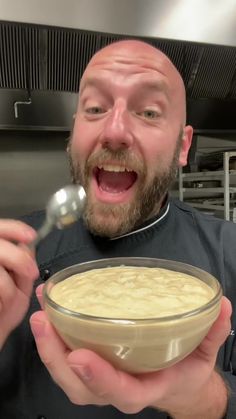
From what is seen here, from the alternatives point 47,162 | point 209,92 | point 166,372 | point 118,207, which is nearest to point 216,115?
point 209,92

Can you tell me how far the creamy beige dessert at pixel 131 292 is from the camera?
515 mm

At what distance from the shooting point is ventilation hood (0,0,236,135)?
5.73 ft

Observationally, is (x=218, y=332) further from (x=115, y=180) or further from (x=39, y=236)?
(x=115, y=180)

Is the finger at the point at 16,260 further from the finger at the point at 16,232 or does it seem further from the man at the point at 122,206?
the man at the point at 122,206

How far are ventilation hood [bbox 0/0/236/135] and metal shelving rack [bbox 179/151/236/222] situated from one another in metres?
0.56

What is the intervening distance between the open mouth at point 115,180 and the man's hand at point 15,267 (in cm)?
56

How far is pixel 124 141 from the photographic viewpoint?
1.13 m

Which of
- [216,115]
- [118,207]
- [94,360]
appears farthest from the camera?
[216,115]

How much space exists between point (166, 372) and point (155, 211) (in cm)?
82

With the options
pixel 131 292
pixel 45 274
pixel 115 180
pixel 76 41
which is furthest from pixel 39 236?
pixel 76 41

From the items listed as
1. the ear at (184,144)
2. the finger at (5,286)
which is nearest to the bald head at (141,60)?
the ear at (184,144)

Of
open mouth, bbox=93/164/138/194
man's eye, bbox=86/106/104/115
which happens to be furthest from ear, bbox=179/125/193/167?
man's eye, bbox=86/106/104/115

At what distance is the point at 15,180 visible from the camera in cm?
233

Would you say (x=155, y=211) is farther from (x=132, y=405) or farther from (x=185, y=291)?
(x=132, y=405)
